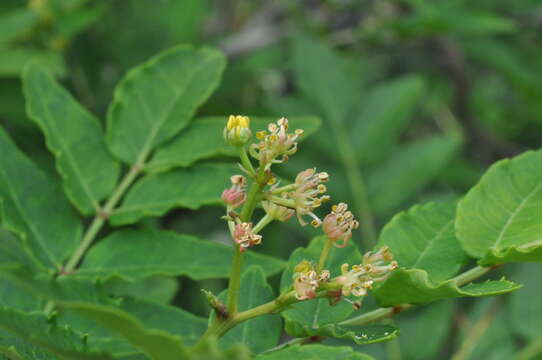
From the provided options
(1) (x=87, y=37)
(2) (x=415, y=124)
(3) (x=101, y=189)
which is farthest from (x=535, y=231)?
(2) (x=415, y=124)

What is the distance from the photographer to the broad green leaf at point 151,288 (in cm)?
151

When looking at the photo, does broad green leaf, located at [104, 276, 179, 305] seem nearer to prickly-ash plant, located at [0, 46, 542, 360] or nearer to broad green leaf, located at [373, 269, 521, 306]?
prickly-ash plant, located at [0, 46, 542, 360]

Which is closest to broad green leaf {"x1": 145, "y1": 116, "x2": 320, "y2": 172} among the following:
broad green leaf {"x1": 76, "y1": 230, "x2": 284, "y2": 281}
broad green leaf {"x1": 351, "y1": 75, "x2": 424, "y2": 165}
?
broad green leaf {"x1": 76, "y1": 230, "x2": 284, "y2": 281}

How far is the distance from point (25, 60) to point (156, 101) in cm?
81

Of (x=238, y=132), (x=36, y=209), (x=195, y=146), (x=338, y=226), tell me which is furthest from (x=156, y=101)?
(x=338, y=226)

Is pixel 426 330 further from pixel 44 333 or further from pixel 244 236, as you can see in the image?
pixel 44 333

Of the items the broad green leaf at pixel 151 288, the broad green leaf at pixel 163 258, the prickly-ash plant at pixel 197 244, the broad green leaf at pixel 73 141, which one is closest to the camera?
the prickly-ash plant at pixel 197 244

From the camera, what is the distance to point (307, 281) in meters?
0.88

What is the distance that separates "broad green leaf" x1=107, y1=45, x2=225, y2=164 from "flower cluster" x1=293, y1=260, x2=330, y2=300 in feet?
2.08

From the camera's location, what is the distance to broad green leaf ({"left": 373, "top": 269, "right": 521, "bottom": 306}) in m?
0.90

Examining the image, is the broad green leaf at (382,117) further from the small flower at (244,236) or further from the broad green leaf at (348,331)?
the small flower at (244,236)

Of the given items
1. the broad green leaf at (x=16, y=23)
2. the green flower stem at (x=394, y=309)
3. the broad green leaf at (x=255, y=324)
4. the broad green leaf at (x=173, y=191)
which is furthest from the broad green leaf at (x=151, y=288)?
the broad green leaf at (x=16, y=23)

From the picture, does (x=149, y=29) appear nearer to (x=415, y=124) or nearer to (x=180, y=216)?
(x=180, y=216)

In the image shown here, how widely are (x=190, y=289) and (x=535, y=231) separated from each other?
1.33 metres
